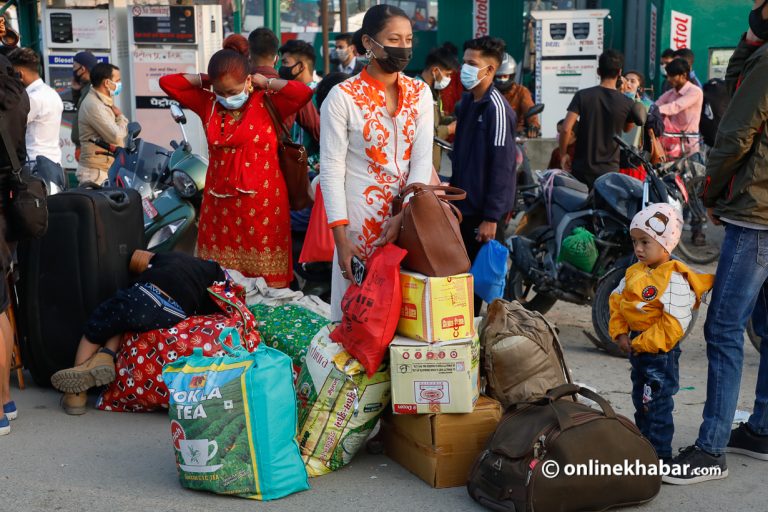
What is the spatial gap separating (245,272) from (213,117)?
899 mm

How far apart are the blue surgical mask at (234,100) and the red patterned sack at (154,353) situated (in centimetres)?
110

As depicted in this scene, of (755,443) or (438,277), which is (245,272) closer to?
(438,277)

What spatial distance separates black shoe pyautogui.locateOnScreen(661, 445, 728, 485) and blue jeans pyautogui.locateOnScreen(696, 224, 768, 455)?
1.4 inches

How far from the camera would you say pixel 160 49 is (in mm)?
12344

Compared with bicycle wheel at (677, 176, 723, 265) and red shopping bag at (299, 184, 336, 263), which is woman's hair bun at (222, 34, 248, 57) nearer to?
red shopping bag at (299, 184, 336, 263)

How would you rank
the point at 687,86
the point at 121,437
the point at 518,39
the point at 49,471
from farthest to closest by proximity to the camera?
1. the point at 518,39
2. the point at 687,86
3. the point at 121,437
4. the point at 49,471

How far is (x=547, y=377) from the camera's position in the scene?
4566 millimetres

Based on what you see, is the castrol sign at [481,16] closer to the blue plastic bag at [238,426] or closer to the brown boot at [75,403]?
the brown boot at [75,403]

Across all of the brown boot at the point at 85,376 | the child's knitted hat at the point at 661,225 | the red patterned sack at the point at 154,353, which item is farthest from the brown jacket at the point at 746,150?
the brown boot at the point at 85,376

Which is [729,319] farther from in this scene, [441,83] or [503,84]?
[503,84]

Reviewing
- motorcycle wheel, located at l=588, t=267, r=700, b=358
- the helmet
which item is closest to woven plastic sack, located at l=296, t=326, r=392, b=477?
motorcycle wheel, located at l=588, t=267, r=700, b=358

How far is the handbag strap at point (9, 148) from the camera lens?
4.72 m

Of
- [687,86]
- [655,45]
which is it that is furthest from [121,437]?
[655,45]

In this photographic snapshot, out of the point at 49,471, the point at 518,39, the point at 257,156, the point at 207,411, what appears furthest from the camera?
the point at 518,39
